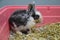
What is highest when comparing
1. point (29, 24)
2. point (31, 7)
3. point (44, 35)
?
point (31, 7)

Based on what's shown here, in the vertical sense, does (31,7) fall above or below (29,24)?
above

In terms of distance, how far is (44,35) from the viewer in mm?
1513

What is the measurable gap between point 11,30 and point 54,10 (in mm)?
559

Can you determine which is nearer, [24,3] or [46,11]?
[46,11]

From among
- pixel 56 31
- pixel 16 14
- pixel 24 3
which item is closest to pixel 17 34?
pixel 16 14

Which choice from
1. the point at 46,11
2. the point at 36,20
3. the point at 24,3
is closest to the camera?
the point at 36,20

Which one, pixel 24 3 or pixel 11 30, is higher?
pixel 24 3

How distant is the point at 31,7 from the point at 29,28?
0.63ft

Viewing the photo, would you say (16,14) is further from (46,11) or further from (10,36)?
(46,11)

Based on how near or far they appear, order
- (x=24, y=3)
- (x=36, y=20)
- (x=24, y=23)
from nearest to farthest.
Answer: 1. (x=24, y=23)
2. (x=36, y=20)
3. (x=24, y=3)

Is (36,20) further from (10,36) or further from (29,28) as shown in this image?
(10,36)

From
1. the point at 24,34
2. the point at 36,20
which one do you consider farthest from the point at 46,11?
the point at 24,34

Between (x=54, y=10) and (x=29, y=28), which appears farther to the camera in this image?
(x=54, y=10)

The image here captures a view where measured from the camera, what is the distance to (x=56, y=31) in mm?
1559
